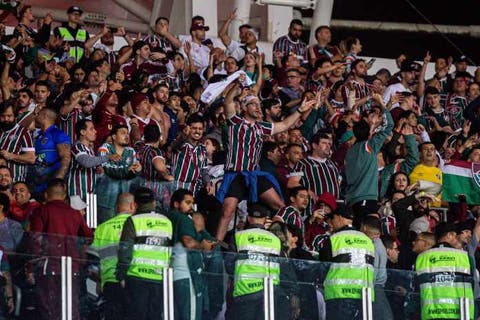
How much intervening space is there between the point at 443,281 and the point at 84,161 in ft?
13.4

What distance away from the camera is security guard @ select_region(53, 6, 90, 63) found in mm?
25906

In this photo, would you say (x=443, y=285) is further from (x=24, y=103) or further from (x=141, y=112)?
(x=24, y=103)

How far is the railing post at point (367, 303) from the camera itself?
18484mm

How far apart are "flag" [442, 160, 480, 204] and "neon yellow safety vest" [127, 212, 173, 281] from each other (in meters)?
6.84

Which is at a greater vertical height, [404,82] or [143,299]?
[404,82]

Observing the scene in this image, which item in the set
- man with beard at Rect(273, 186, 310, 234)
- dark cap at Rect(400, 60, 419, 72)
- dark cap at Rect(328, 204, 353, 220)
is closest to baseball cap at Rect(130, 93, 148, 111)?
man with beard at Rect(273, 186, 310, 234)

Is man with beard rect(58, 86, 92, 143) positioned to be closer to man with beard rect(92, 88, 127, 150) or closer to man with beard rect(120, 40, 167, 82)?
man with beard rect(92, 88, 127, 150)

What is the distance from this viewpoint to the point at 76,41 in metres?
26.1

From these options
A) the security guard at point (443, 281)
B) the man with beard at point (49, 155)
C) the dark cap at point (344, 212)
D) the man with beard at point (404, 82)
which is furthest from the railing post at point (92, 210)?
the man with beard at point (404, 82)

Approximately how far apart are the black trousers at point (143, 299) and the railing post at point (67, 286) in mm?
590

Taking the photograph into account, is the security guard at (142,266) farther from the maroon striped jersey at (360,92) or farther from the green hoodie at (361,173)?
the maroon striped jersey at (360,92)

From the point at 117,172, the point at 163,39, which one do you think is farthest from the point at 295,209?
the point at 163,39

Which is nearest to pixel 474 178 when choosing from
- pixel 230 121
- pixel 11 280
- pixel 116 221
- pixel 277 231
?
pixel 230 121

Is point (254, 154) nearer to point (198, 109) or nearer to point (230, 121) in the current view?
point (230, 121)
